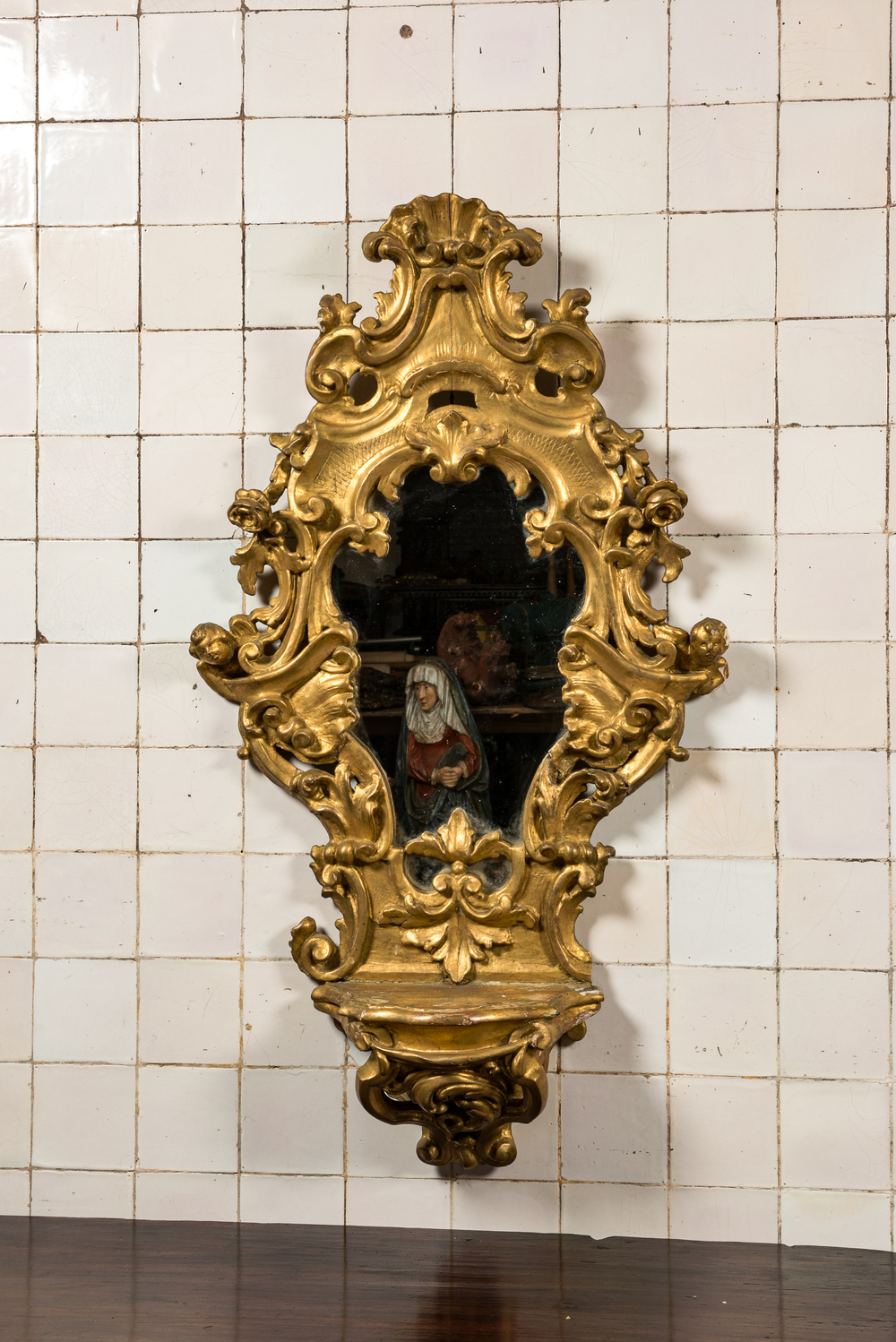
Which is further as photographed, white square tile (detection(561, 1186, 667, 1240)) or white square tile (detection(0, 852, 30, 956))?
white square tile (detection(0, 852, 30, 956))

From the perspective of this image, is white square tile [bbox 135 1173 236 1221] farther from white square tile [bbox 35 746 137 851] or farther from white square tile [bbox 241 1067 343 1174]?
white square tile [bbox 35 746 137 851]

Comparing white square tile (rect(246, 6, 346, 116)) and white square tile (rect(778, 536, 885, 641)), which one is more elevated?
white square tile (rect(246, 6, 346, 116))

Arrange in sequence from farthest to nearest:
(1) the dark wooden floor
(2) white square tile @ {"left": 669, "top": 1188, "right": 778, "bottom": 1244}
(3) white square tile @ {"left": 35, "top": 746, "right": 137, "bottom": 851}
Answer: (3) white square tile @ {"left": 35, "top": 746, "right": 137, "bottom": 851}, (2) white square tile @ {"left": 669, "top": 1188, "right": 778, "bottom": 1244}, (1) the dark wooden floor

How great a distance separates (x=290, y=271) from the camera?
6.30 feet

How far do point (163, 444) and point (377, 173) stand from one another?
0.59m

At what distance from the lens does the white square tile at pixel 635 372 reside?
73.8 inches

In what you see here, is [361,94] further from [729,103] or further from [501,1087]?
[501,1087]

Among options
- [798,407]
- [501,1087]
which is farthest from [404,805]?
[798,407]

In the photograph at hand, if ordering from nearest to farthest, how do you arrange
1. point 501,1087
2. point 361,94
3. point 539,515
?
point 501,1087 → point 539,515 → point 361,94

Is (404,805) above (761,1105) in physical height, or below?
above

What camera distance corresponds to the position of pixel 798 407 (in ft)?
6.12

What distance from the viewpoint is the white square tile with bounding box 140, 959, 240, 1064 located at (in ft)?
6.25

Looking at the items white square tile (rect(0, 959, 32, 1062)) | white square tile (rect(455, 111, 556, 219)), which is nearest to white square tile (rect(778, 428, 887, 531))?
white square tile (rect(455, 111, 556, 219))

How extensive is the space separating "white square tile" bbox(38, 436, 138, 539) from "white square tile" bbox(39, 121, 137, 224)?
0.40 m
